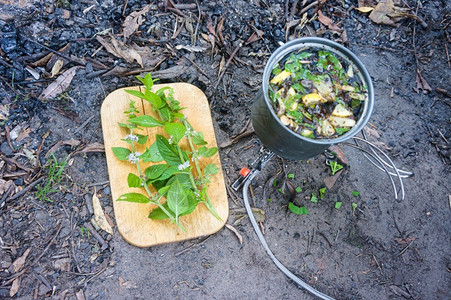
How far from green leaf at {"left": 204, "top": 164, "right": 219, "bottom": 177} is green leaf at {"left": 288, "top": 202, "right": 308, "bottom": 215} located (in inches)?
19.8

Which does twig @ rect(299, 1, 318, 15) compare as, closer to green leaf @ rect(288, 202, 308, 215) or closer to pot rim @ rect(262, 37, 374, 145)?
pot rim @ rect(262, 37, 374, 145)

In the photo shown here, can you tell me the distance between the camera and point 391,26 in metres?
2.64

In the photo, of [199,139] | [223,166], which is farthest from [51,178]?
[223,166]

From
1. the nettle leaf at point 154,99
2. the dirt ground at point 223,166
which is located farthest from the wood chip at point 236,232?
the nettle leaf at point 154,99

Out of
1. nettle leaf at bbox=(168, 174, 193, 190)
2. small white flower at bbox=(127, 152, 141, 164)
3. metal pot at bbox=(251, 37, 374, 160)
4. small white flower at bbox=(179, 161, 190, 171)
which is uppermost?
metal pot at bbox=(251, 37, 374, 160)

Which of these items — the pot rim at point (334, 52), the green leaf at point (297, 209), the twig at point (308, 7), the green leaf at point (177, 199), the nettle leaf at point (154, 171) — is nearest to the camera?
the pot rim at point (334, 52)

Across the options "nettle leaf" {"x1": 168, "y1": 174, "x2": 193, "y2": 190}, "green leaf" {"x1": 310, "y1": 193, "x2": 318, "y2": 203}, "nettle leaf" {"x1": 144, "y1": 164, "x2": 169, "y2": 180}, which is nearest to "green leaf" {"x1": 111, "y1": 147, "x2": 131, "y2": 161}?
"nettle leaf" {"x1": 144, "y1": 164, "x2": 169, "y2": 180}

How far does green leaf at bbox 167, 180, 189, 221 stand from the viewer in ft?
5.63

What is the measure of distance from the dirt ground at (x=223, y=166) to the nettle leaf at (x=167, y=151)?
0.40 metres

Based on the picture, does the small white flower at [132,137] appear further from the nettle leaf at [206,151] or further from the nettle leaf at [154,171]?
the nettle leaf at [206,151]

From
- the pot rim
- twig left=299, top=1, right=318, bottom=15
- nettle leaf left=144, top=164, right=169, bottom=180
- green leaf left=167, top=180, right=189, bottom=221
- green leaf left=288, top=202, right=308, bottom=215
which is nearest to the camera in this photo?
the pot rim

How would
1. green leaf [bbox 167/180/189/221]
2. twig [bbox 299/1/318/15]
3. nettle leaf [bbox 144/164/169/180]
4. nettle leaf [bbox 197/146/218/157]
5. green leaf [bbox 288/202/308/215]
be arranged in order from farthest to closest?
1. twig [bbox 299/1/318/15]
2. green leaf [bbox 288/202/308/215]
3. nettle leaf [bbox 197/146/218/157]
4. nettle leaf [bbox 144/164/169/180]
5. green leaf [bbox 167/180/189/221]

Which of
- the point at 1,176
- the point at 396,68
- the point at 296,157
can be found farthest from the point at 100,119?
the point at 396,68

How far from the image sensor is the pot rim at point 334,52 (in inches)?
60.2
